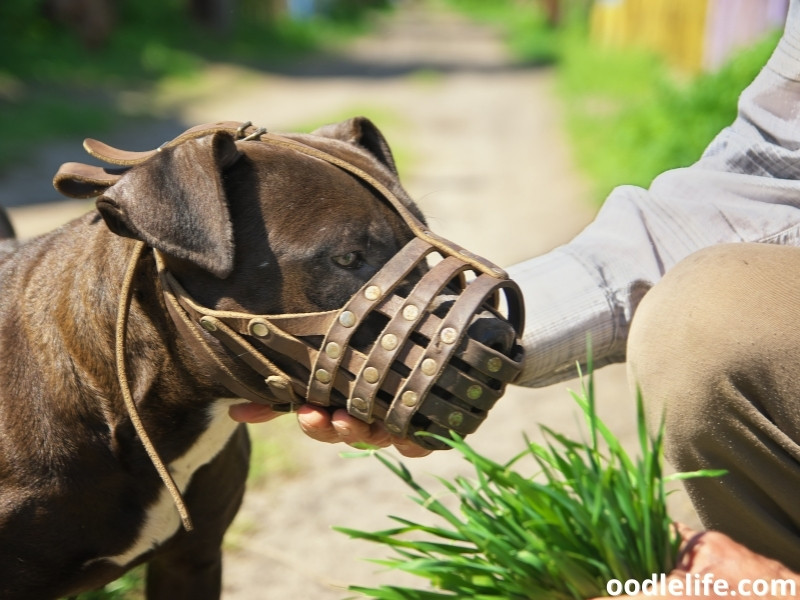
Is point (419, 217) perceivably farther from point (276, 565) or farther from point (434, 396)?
point (276, 565)

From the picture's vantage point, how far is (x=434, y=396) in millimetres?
1894

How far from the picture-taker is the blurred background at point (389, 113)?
3.56 m

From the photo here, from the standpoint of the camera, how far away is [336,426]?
6.60 ft

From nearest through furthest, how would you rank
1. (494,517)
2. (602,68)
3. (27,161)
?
(494,517)
(27,161)
(602,68)

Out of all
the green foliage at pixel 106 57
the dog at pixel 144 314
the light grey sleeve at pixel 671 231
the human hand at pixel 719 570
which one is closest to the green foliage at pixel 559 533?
the human hand at pixel 719 570

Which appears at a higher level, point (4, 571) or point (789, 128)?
point (789, 128)

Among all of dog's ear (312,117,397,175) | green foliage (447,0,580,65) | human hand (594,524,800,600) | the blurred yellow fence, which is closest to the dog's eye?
dog's ear (312,117,397,175)

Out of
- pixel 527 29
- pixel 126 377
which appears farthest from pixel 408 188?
pixel 527 29

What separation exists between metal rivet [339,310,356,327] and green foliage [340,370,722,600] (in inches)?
11.8

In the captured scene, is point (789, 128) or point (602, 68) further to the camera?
point (602, 68)

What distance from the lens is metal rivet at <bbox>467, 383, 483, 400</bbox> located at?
189 cm

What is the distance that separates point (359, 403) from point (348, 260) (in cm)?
29

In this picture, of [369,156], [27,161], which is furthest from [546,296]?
[27,161]

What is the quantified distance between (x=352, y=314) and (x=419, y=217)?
322 mm
